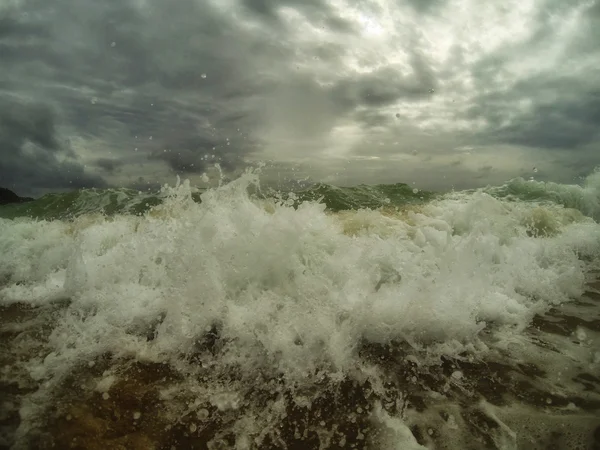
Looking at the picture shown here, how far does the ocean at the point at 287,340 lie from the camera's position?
2.62 meters

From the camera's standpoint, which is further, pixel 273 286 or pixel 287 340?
pixel 273 286

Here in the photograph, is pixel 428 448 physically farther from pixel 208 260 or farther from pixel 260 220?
pixel 260 220

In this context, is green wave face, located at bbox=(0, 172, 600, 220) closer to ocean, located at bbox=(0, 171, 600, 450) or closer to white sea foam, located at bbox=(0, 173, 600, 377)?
white sea foam, located at bbox=(0, 173, 600, 377)

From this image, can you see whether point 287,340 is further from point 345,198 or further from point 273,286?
point 345,198

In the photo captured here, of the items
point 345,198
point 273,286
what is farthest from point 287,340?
point 345,198

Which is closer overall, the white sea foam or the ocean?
the ocean

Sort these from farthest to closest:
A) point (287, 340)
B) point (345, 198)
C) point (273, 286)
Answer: point (345, 198) < point (273, 286) < point (287, 340)

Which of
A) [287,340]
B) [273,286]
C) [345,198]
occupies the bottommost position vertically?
[287,340]

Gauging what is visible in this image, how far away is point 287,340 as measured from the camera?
349cm

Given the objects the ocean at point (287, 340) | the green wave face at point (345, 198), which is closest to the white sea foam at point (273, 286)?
the ocean at point (287, 340)

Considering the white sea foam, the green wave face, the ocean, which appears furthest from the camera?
the green wave face

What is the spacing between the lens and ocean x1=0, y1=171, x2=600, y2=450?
262 centimetres

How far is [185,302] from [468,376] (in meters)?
2.80

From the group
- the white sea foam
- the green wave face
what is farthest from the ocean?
the green wave face
